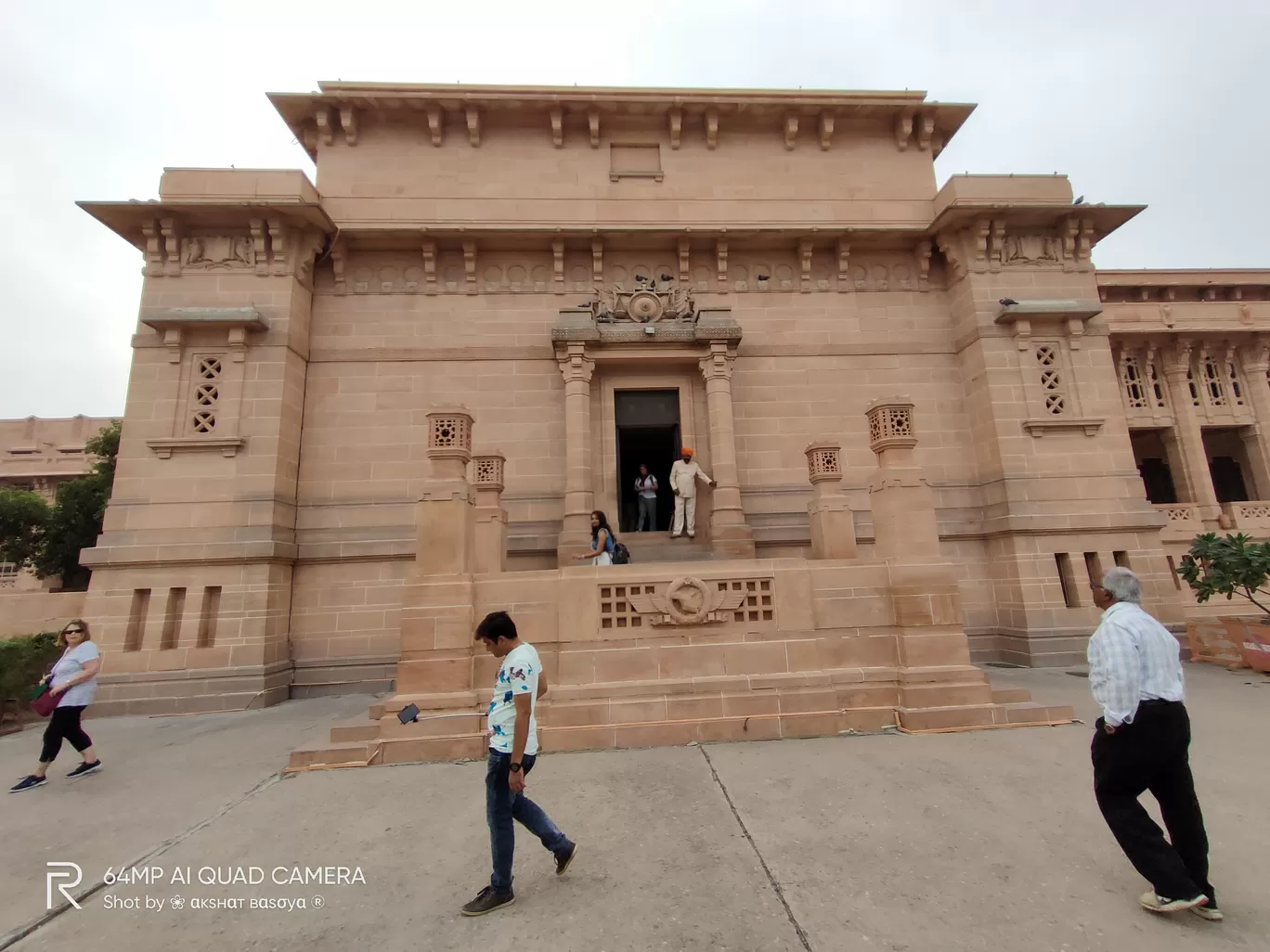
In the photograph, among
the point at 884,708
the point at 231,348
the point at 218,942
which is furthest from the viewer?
the point at 231,348

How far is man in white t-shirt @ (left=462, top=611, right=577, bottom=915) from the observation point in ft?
10.6

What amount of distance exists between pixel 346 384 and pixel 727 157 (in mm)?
9756

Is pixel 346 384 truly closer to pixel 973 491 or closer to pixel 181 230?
pixel 181 230

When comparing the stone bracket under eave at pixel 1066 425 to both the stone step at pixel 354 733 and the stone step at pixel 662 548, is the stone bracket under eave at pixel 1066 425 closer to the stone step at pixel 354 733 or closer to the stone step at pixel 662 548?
the stone step at pixel 662 548

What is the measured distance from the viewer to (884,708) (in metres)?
6.58

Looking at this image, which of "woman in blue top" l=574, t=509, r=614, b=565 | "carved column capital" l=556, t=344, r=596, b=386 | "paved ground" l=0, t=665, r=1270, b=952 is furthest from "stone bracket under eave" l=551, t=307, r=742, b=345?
"paved ground" l=0, t=665, r=1270, b=952

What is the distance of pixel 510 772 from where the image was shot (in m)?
3.31

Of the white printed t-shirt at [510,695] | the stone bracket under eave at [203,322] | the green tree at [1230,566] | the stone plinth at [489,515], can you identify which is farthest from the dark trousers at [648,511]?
the green tree at [1230,566]

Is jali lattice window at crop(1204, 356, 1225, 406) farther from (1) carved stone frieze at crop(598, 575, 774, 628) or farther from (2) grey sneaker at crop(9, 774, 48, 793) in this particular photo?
(2) grey sneaker at crop(9, 774, 48, 793)

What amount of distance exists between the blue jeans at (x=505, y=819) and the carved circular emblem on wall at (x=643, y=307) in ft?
32.8

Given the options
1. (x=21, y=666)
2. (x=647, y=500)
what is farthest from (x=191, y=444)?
(x=647, y=500)

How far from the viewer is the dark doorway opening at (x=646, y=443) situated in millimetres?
12219

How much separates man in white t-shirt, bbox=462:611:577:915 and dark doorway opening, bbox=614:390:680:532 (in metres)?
7.86

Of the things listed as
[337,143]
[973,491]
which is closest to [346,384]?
[337,143]
